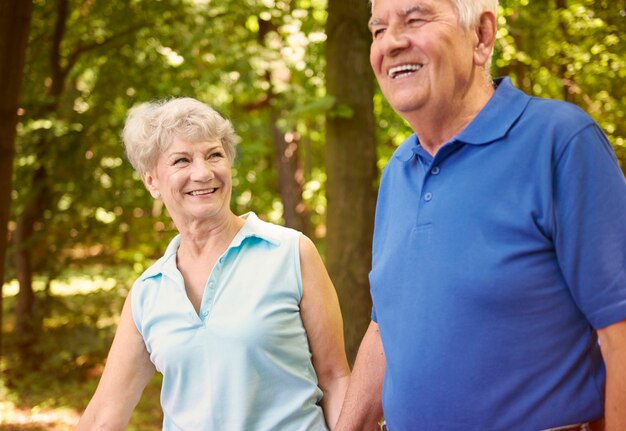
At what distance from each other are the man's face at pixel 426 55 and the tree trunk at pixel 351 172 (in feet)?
16.5

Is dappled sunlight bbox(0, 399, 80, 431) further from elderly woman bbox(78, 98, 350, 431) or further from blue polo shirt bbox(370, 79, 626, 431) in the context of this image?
blue polo shirt bbox(370, 79, 626, 431)

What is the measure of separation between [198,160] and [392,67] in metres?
0.88

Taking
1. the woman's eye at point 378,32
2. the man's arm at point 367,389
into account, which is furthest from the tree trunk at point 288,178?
the woman's eye at point 378,32

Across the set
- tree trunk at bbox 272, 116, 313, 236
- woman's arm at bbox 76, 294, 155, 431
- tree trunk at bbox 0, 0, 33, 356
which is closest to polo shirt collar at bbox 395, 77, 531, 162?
woman's arm at bbox 76, 294, 155, 431

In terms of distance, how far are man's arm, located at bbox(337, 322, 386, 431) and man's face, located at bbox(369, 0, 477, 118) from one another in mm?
774

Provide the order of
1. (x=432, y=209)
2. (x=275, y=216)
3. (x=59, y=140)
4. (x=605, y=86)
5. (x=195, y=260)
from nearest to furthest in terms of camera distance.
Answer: (x=432, y=209) → (x=195, y=260) → (x=605, y=86) → (x=59, y=140) → (x=275, y=216)

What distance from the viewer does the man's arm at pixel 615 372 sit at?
1.79 meters

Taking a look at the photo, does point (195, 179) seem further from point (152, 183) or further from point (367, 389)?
point (367, 389)

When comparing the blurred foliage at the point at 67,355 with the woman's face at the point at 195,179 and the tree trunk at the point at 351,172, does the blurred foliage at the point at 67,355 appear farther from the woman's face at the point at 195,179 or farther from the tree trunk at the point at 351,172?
the woman's face at the point at 195,179

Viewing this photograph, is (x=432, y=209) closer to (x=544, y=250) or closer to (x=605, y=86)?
(x=544, y=250)

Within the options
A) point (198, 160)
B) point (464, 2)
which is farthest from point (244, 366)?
point (464, 2)

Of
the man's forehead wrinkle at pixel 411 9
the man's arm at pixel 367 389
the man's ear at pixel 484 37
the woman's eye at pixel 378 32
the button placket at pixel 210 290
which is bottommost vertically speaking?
the man's arm at pixel 367 389

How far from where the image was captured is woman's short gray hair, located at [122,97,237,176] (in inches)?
108

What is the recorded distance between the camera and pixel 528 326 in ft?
6.16
